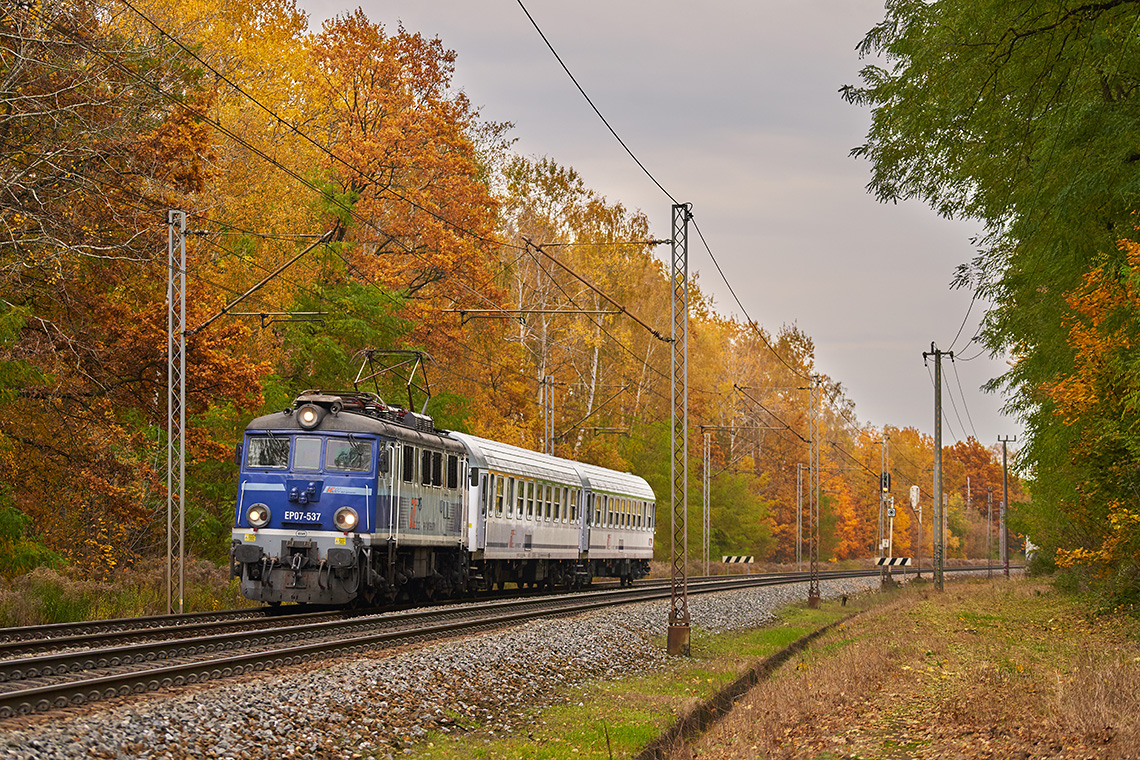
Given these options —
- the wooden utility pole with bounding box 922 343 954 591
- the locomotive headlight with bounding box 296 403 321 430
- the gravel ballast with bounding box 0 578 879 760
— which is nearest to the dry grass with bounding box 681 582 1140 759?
the gravel ballast with bounding box 0 578 879 760

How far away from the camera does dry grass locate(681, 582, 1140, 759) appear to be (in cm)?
1042

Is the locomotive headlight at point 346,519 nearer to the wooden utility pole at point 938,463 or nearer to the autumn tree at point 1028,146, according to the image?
the autumn tree at point 1028,146

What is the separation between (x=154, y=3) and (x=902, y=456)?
9951 cm

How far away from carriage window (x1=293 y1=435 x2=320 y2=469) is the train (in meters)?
0.02

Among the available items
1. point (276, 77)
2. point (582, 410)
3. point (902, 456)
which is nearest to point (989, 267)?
point (276, 77)

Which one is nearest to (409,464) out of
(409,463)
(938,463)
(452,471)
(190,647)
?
(409,463)

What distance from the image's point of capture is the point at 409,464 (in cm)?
A: 2258

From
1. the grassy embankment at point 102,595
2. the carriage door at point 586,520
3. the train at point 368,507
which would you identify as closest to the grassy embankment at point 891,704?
the train at point 368,507

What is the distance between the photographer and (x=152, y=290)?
25812mm

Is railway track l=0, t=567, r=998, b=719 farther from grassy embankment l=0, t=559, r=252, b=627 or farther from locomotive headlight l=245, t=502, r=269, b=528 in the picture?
grassy embankment l=0, t=559, r=252, b=627

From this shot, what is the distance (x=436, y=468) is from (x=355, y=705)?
499 inches

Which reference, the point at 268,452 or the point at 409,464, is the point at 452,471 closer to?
the point at 409,464

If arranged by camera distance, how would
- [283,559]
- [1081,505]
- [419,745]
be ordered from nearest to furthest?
[419,745] < [283,559] < [1081,505]

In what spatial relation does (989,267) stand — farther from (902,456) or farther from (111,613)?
(902,456)
